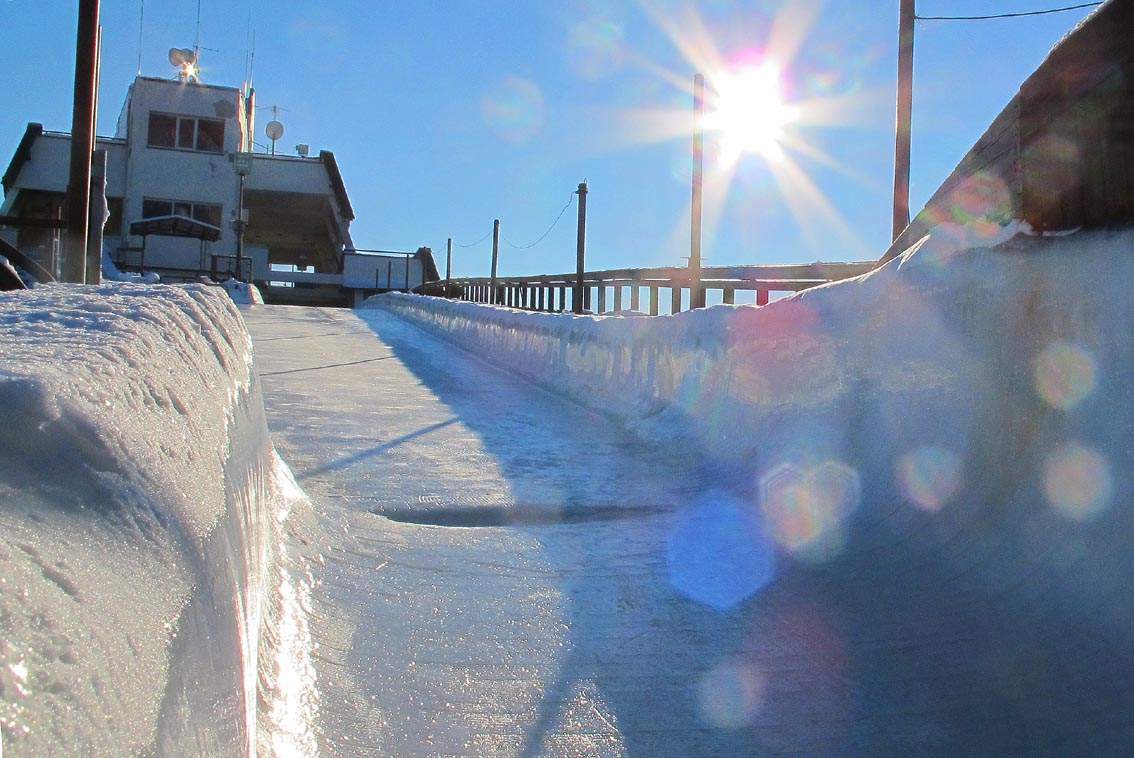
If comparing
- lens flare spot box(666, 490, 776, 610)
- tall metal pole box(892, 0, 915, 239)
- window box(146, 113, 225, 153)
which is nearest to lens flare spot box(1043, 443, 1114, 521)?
lens flare spot box(666, 490, 776, 610)

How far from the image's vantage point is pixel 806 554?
4.28 meters

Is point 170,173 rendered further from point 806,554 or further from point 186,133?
point 806,554

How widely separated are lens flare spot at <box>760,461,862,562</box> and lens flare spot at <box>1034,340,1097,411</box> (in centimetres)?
112

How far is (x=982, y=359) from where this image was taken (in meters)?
4.05

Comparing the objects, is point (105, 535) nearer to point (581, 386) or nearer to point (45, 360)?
point (45, 360)

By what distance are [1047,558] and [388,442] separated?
4399mm

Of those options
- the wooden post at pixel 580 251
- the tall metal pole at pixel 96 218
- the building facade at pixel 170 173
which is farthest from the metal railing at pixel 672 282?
the building facade at pixel 170 173

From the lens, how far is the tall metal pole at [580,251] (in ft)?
66.2

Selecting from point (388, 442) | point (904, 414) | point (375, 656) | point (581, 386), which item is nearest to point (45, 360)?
point (375, 656)

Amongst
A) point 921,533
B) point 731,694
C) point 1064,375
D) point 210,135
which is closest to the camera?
point 731,694

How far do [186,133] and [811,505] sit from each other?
41.8 meters

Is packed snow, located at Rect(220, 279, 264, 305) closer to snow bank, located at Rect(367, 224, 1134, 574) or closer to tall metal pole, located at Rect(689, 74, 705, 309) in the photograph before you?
tall metal pole, located at Rect(689, 74, 705, 309)

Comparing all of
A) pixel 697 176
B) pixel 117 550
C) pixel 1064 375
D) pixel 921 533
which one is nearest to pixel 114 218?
pixel 697 176

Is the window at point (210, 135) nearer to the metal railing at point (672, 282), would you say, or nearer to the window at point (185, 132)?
the window at point (185, 132)
